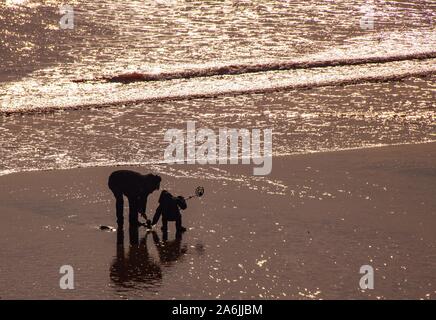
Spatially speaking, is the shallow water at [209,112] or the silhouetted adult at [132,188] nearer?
the shallow water at [209,112]

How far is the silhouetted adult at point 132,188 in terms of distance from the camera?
9898mm

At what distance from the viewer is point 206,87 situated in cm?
1811

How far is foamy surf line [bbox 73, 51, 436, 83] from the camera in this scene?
18922 millimetres

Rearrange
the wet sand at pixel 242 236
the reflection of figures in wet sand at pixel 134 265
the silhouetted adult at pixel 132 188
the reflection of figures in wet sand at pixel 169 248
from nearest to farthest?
the wet sand at pixel 242 236 → the reflection of figures in wet sand at pixel 134 265 → the reflection of figures in wet sand at pixel 169 248 → the silhouetted adult at pixel 132 188

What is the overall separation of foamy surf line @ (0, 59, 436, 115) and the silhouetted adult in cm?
626

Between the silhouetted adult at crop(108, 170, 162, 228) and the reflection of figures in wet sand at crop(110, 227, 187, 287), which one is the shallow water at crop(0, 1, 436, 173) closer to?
the silhouetted adult at crop(108, 170, 162, 228)

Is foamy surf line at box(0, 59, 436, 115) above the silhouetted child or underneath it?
underneath

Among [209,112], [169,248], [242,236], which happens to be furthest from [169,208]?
[209,112]

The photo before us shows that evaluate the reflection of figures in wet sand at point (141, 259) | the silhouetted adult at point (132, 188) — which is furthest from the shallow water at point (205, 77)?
the reflection of figures in wet sand at point (141, 259)

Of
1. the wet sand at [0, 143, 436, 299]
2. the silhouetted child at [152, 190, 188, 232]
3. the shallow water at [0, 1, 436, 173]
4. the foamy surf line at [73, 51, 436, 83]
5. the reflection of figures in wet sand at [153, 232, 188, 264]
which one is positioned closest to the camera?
the wet sand at [0, 143, 436, 299]

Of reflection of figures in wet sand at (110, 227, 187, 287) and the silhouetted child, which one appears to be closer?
reflection of figures in wet sand at (110, 227, 187, 287)

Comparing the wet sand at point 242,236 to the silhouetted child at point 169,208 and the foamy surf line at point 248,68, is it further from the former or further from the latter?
the foamy surf line at point 248,68

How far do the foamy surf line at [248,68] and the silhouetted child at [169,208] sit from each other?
8.72 metres

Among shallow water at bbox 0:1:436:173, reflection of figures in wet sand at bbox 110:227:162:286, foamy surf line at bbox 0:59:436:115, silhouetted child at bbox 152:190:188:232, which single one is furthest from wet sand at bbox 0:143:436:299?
foamy surf line at bbox 0:59:436:115
